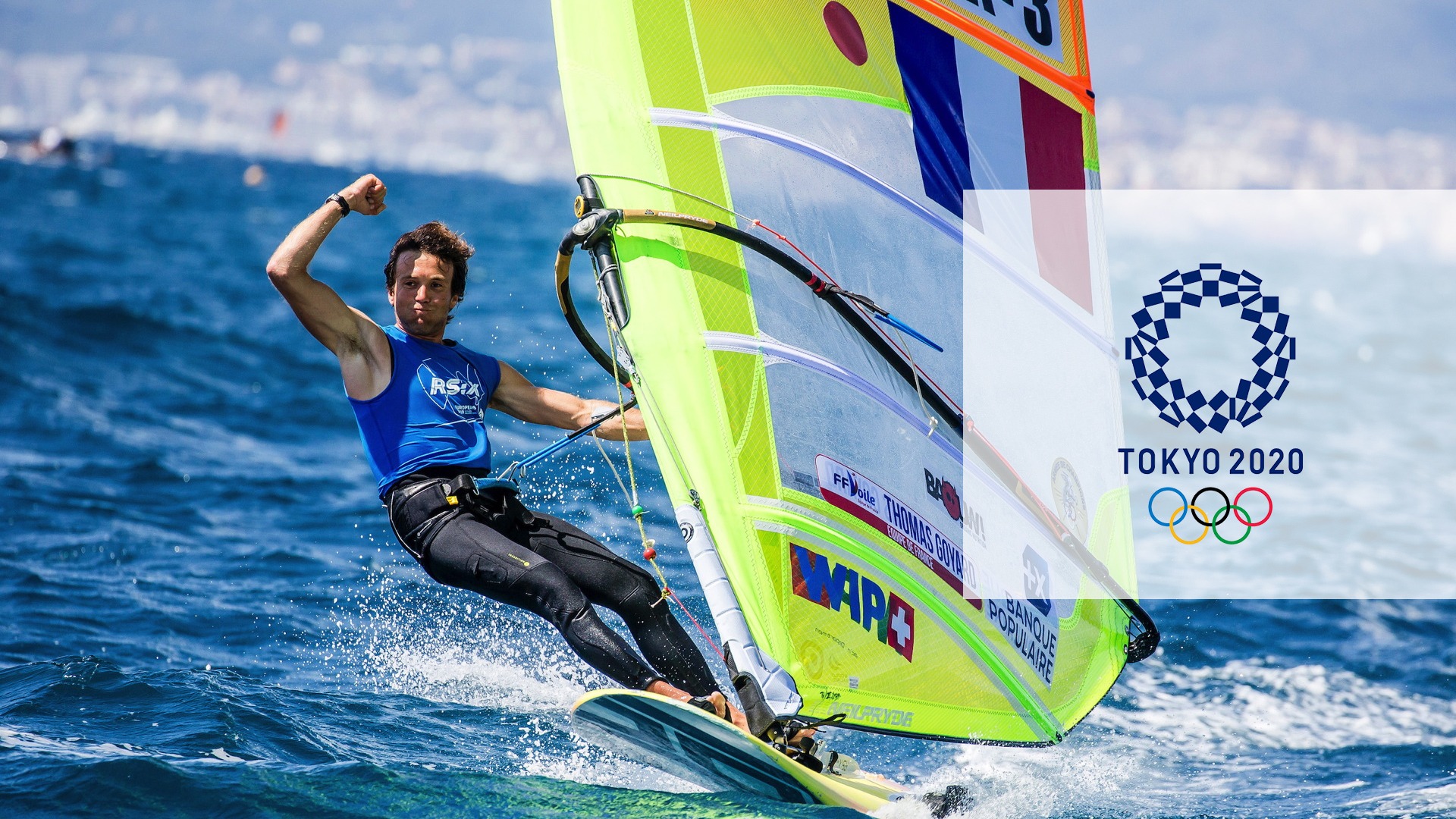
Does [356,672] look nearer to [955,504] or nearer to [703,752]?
[703,752]

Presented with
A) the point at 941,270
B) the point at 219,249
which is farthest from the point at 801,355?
the point at 219,249

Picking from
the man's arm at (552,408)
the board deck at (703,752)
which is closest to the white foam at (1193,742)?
the board deck at (703,752)

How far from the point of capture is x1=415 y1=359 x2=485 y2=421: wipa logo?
3.75 metres

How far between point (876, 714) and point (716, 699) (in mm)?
506

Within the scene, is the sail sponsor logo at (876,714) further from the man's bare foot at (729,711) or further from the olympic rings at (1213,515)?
the olympic rings at (1213,515)

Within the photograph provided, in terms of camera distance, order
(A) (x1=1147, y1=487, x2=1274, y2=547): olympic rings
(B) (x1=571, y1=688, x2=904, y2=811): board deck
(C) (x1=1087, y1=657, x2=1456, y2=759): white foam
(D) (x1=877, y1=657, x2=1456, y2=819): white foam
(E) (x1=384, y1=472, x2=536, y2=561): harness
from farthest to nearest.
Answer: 1. (A) (x1=1147, y1=487, x2=1274, y2=547): olympic rings
2. (C) (x1=1087, y1=657, x2=1456, y2=759): white foam
3. (D) (x1=877, y1=657, x2=1456, y2=819): white foam
4. (E) (x1=384, y1=472, x2=536, y2=561): harness
5. (B) (x1=571, y1=688, x2=904, y2=811): board deck

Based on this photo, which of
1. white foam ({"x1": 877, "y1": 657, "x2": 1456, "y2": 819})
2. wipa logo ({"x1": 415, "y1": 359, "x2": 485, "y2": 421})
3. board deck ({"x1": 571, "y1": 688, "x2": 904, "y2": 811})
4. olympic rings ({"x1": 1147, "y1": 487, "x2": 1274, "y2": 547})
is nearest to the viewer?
board deck ({"x1": 571, "y1": 688, "x2": 904, "y2": 811})

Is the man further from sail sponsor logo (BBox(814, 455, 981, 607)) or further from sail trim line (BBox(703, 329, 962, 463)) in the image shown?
sail sponsor logo (BBox(814, 455, 981, 607))

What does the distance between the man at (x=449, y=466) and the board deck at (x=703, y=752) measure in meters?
0.12

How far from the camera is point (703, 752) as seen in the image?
327cm

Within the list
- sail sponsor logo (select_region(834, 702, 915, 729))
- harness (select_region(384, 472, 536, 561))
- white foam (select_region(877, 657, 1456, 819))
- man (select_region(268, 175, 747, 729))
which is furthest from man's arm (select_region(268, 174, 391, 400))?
white foam (select_region(877, 657, 1456, 819))

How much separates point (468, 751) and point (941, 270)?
209 cm

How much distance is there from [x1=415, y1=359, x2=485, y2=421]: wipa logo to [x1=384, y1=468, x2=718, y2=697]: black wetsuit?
195 mm

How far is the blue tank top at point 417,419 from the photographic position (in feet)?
12.2
